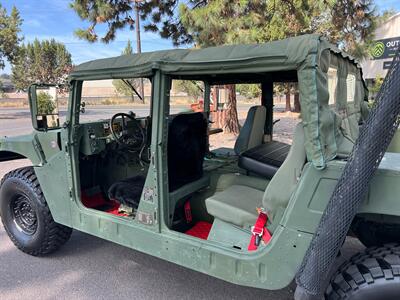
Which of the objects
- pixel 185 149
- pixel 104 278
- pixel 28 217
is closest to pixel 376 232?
pixel 185 149

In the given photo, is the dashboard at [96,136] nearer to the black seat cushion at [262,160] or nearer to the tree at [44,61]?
the black seat cushion at [262,160]

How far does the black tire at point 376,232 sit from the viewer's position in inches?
108

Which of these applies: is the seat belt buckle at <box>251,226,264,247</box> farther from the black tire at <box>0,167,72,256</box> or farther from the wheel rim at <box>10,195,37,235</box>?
the wheel rim at <box>10,195,37,235</box>

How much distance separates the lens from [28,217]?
3688 millimetres

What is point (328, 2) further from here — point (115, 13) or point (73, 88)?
point (73, 88)

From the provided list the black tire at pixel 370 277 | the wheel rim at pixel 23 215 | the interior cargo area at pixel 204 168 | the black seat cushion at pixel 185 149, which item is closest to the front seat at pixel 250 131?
the interior cargo area at pixel 204 168

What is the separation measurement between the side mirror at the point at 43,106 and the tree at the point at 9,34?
2027 cm

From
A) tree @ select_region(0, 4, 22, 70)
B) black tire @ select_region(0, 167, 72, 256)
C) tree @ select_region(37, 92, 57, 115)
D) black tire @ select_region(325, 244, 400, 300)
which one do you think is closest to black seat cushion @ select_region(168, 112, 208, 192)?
tree @ select_region(37, 92, 57, 115)

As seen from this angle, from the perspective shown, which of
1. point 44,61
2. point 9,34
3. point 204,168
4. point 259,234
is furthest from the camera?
point 44,61

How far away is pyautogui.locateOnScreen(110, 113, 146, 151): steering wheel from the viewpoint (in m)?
3.53

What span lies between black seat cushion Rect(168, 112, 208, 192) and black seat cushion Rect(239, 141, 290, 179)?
0.43m

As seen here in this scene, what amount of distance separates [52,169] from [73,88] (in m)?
0.75

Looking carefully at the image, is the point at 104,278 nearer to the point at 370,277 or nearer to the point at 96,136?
the point at 96,136

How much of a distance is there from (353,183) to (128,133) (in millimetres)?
2432
